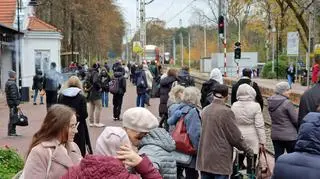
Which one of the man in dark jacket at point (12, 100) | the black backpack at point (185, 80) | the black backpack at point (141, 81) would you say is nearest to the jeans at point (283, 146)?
the black backpack at point (185, 80)

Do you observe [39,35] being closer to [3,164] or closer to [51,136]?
[3,164]

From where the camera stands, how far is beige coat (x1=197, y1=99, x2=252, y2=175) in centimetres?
718

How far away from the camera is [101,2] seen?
171 ft

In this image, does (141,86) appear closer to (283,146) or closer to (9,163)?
(9,163)

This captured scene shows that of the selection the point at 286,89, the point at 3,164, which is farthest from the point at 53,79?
the point at 286,89

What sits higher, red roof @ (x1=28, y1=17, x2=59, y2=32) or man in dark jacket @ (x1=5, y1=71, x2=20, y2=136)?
red roof @ (x1=28, y1=17, x2=59, y2=32)

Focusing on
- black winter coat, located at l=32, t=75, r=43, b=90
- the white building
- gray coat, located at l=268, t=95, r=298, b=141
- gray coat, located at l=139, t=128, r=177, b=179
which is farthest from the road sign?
gray coat, located at l=139, t=128, r=177, b=179

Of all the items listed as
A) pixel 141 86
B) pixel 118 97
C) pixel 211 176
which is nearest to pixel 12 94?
pixel 118 97

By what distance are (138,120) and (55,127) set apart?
2.18 ft

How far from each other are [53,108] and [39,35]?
120 ft

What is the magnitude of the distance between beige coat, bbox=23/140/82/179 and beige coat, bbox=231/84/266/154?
4094 mm

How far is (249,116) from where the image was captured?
27.6ft

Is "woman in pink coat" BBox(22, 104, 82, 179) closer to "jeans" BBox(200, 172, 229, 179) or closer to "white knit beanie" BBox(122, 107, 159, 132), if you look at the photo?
"white knit beanie" BBox(122, 107, 159, 132)

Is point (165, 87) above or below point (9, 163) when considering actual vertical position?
above
